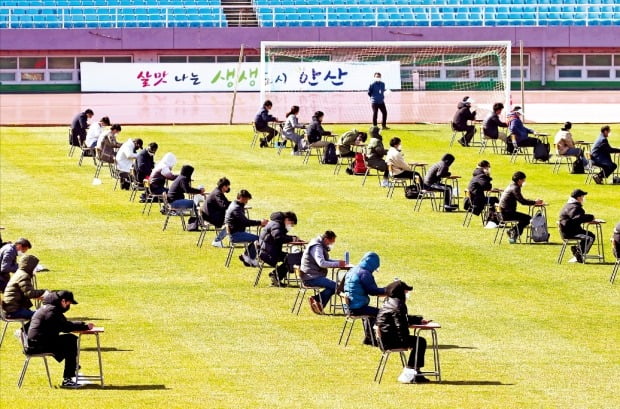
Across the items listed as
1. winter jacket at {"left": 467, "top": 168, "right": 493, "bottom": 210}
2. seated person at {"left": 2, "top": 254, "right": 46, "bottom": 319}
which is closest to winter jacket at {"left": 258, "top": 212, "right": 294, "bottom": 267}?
seated person at {"left": 2, "top": 254, "right": 46, "bottom": 319}

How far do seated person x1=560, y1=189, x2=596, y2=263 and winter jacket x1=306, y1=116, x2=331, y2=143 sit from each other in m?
14.5

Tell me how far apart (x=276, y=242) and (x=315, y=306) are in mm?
2349

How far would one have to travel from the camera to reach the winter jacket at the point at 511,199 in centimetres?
3419

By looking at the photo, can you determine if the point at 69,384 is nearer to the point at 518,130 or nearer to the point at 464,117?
the point at 518,130

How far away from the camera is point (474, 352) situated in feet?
83.0

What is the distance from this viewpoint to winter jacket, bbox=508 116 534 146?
45469 mm

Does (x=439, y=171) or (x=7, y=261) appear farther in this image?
(x=439, y=171)

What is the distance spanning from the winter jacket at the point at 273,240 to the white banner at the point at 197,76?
1370 inches

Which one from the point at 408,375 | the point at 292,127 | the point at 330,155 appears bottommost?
the point at 408,375

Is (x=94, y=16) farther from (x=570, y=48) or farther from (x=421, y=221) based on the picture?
(x=421, y=221)

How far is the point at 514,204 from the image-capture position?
113ft

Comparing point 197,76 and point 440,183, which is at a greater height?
point 197,76

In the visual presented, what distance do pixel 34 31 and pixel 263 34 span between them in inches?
412

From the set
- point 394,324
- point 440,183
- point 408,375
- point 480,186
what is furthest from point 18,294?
point 440,183
